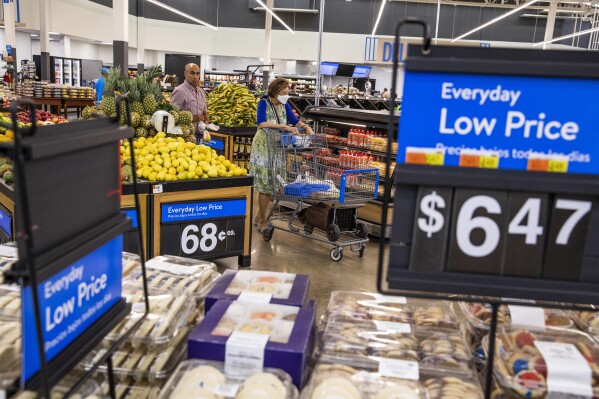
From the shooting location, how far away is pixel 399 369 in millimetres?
1674

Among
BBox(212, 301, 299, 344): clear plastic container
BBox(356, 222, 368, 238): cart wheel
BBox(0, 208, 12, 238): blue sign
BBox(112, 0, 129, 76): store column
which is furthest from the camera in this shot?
BBox(112, 0, 129, 76): store column

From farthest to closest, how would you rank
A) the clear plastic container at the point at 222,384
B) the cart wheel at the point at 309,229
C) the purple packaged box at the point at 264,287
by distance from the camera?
the cart wheel at the point at 309,229
the purple packaged box at the point at 264,287
the clear plastic container at the point at 222,384

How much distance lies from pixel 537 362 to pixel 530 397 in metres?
0.11

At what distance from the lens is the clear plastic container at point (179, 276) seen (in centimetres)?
215

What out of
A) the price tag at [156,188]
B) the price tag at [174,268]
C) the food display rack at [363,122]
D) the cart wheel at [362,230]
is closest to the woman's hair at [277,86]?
the food display rack at [363,122]

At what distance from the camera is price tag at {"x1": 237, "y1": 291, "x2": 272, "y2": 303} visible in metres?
1.98

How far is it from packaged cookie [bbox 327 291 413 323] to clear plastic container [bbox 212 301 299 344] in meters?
0.24

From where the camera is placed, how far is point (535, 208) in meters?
1.27

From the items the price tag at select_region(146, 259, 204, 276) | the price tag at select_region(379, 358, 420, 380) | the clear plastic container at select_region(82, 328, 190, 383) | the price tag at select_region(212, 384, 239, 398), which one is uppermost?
the price tag at select_region(146, 259, 204, 276)

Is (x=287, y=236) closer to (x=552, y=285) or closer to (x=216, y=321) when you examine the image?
(x=216, y=321)

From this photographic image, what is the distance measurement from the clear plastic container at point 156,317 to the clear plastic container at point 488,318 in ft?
3.40

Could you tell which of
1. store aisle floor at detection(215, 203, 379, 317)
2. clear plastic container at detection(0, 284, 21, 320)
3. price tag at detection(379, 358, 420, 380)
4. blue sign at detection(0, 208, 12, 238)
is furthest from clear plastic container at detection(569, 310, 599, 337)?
blue sign at detection(0, 208, 12, 238)

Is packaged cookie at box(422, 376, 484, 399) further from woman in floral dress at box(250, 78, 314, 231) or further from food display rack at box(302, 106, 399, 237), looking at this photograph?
woman in floral dress at box(250, 78, 314, 231)

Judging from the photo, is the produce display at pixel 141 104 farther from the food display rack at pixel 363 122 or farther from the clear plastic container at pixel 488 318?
the clear plastic container at pixel 488 318
